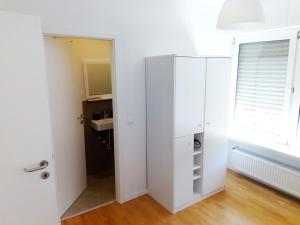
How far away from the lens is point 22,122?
5.17 feet

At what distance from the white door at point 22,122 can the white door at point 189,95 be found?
1.31 metres

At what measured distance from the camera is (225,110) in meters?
2.90

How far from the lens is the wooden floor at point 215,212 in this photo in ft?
8.15

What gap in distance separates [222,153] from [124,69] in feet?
5.65

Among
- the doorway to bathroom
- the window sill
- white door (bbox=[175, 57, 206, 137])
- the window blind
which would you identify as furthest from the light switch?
the window blind

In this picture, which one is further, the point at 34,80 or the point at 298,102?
the point at 298,102

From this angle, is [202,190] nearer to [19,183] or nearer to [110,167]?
[110,167]

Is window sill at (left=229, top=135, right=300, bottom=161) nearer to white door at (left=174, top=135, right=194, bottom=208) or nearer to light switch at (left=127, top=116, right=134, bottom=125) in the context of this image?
white door at (left=174, top=135, right=194, bottom=208)

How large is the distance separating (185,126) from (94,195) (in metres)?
1.58

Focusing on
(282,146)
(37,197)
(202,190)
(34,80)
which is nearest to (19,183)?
(37,197)

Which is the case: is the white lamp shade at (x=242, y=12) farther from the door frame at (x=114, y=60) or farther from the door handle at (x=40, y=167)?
the door handle at (x=40, y=167)

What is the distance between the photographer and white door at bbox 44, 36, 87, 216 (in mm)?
2348

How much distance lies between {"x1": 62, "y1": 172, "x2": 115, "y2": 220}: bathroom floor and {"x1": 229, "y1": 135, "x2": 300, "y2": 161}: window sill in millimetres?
2045

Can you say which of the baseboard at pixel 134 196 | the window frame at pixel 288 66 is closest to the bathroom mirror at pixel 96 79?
the baseboard at pixel 134 196
